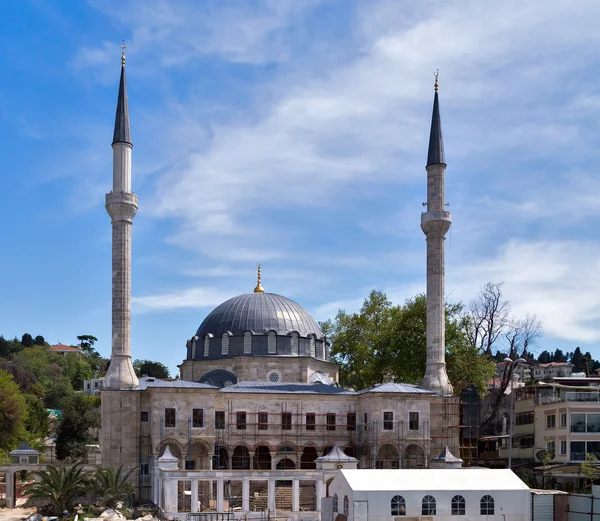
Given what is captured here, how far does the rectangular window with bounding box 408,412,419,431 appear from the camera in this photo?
135 ft

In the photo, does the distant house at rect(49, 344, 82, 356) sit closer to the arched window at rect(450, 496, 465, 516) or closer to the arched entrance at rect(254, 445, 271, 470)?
the arched entrance at rect(254, 445, 271, 470)

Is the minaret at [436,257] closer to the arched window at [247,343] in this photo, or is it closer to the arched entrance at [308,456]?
the arched entrance at [308,456]

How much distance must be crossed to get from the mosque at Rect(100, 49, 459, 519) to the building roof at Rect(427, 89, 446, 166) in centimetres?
8

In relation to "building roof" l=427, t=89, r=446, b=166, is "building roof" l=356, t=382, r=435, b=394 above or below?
below

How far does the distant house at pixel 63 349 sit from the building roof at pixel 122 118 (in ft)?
314

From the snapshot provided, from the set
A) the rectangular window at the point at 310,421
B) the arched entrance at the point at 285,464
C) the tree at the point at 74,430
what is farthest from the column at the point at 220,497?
the tree at the point at 74,430

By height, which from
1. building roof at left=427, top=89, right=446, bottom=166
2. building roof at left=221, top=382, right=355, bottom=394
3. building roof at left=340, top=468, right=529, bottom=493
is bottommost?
building roof at left=340, top=468, right=529, bottom=493

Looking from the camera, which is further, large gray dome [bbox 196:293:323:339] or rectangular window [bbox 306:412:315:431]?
large gray dome [bbox 196:293:323:339]

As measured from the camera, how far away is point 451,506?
96.6 feet

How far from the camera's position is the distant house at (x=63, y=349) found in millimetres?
134062

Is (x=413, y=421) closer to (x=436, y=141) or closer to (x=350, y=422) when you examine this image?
(x=350, y=422)

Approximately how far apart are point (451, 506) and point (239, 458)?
16033 mm

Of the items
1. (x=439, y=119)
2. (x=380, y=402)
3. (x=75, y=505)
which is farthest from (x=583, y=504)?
(x=439, y=119)

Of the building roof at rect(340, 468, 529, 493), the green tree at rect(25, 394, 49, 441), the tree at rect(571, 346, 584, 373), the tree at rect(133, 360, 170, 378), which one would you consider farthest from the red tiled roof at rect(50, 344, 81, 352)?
the building roof at rect(340, 468, 529, 493)
